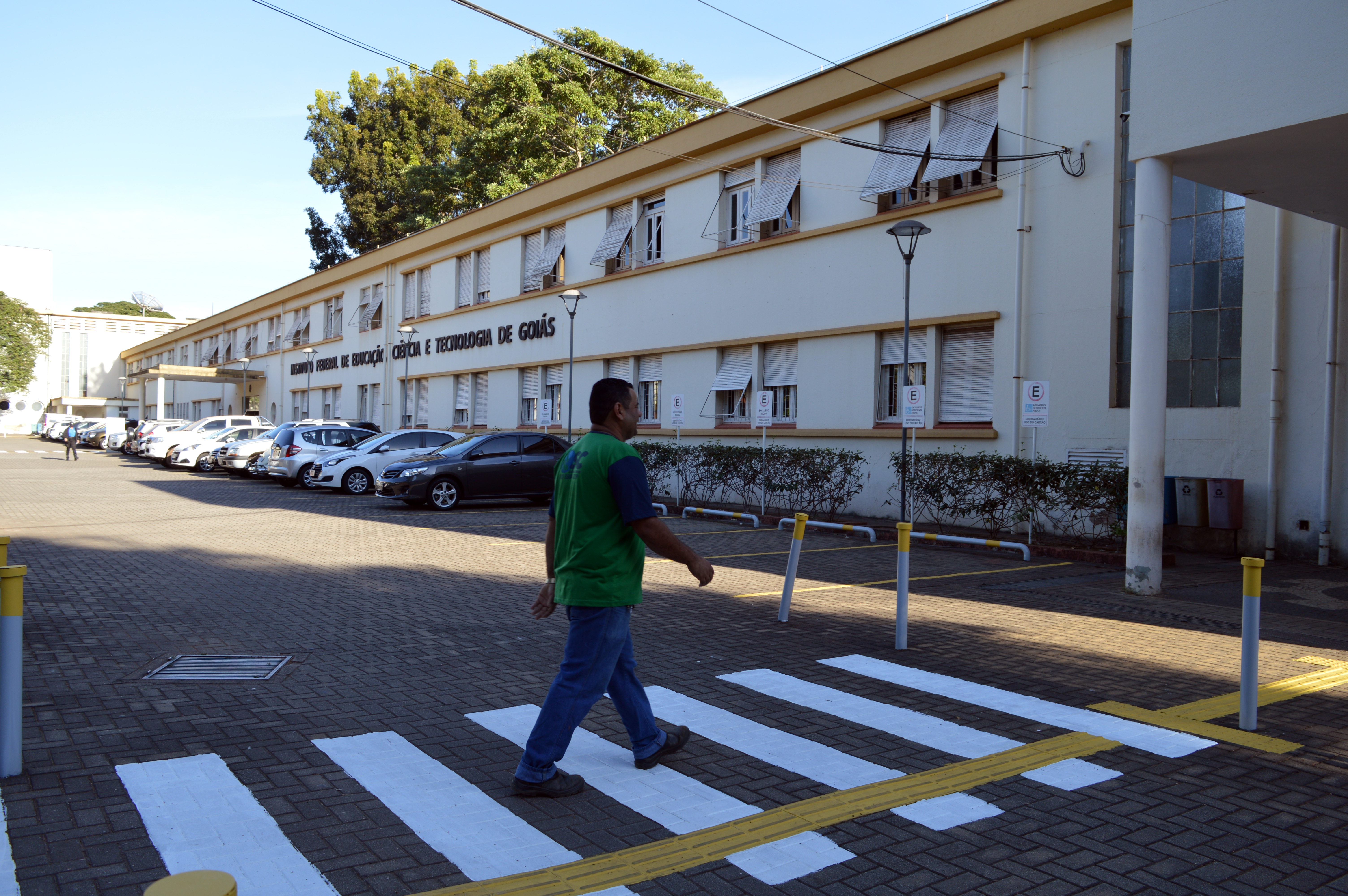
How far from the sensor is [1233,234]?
45.5 feet

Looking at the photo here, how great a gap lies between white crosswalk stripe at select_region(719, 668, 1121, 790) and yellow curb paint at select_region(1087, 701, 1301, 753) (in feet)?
3.24

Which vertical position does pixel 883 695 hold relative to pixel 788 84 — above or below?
below

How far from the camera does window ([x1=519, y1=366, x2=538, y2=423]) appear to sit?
103 feet

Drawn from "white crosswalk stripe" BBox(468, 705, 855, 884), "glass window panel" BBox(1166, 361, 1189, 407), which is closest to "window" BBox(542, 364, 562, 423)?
"glass window panel" BBox(1166, 361, 1189, 407)

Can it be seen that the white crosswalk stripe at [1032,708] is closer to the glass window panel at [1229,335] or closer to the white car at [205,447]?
the glass window panel at [1229,335]

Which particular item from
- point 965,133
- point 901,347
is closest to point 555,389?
point 901,347

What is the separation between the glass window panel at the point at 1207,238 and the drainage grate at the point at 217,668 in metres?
13.2

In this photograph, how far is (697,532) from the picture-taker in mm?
16641

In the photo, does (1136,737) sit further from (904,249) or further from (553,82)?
(553,82)

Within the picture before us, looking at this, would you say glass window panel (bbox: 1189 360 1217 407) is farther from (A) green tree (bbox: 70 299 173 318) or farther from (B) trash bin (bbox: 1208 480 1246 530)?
(A) green tree (bbox: 70 299 173 318)

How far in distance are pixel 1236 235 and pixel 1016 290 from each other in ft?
10.9

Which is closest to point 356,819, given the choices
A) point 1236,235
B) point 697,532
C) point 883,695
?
point 883,695

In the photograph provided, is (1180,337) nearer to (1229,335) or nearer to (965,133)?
(1229,335)

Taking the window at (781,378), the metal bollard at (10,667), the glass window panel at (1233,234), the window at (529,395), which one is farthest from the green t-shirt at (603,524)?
the window at (529,395)
